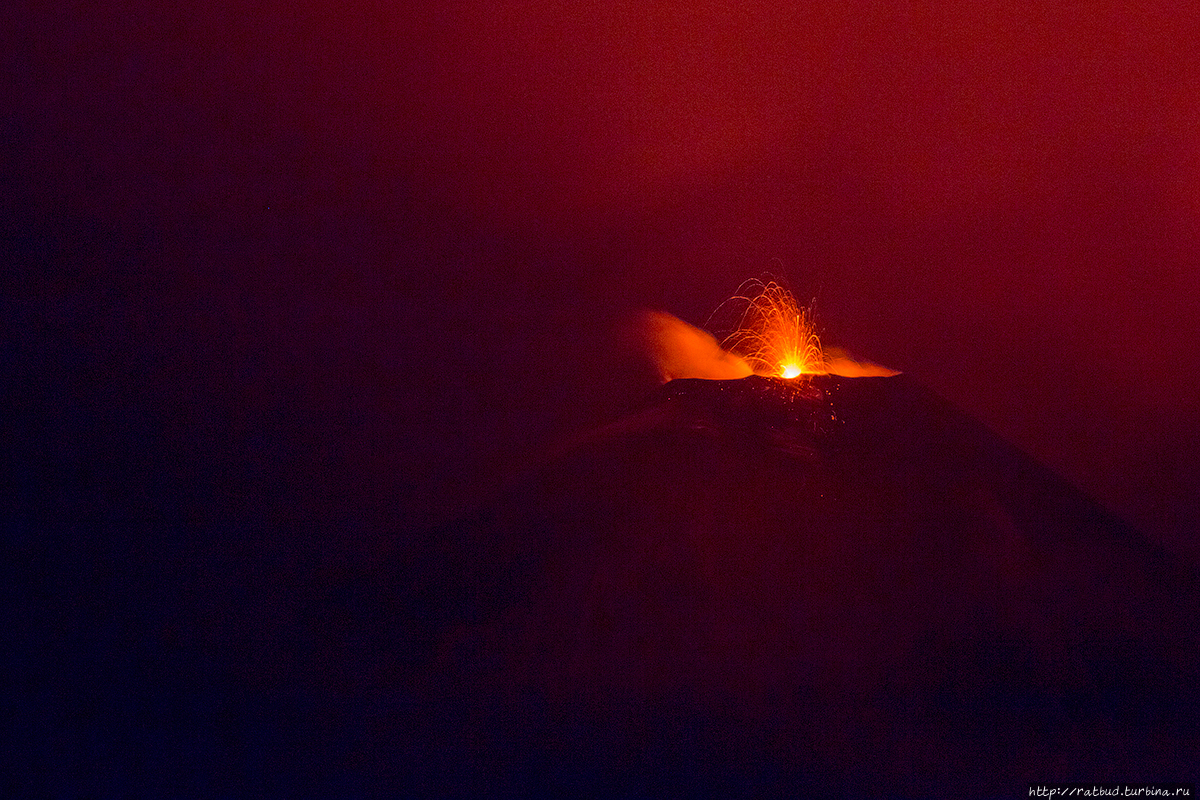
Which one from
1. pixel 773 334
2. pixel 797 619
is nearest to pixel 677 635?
pixel 797 619

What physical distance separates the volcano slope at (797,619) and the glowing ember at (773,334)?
884 millimetres

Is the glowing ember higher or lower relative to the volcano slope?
higher

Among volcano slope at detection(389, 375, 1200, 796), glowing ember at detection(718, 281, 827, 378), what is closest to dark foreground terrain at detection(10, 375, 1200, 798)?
volcano slope at detection(389, 375, 1200, 796)

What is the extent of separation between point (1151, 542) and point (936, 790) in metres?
2.34

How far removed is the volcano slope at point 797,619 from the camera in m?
3.21

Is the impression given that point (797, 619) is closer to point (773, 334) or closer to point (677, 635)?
point (677, 635)

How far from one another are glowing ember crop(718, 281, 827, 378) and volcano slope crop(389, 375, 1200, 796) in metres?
0.88

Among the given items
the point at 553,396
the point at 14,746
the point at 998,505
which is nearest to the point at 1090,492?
the point at 998,505

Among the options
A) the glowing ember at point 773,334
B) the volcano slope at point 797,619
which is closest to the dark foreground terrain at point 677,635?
the volcano slope at point 797,619

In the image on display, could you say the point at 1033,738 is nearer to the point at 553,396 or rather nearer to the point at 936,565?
the point at 936,565

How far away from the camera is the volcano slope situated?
321 cm

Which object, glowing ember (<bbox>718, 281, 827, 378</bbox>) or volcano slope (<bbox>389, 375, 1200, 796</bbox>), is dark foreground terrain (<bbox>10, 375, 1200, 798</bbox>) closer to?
volcano slope (<bbox>389, 375, 1200, 796</bbox>)

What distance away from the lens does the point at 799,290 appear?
6449 mm

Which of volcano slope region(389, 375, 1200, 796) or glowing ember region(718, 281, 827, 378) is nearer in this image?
volcano slope region(389, 375, 1200, 796)
